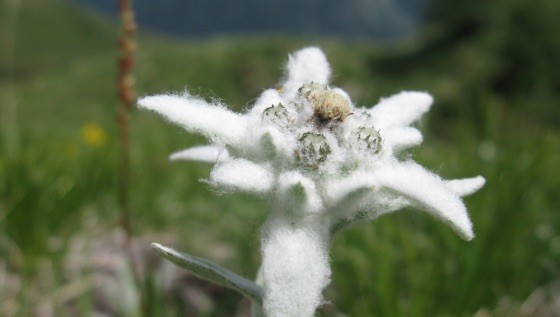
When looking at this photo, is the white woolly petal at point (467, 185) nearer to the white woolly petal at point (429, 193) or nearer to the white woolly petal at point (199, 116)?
the white woolly petal at point (429, 193)

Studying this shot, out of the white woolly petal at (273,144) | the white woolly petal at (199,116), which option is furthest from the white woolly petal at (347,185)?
the white woolly petal at (199,116)

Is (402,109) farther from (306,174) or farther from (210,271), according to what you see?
(210,271)

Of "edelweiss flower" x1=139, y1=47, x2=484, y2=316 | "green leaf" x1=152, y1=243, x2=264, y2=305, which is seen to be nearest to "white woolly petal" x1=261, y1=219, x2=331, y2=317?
"edelweiss flower" x1=139, y1=47, x2=484, y2=316

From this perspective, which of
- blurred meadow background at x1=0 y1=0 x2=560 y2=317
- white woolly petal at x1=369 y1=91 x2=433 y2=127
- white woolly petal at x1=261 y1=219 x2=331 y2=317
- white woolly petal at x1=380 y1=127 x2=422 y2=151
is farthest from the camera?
blurred meadow background at x1=0 y1=0 x2=560 y2=317

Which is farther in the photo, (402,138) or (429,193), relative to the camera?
(402,138)

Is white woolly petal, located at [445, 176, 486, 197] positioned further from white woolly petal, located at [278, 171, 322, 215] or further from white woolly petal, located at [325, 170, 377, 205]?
white woolly petal, located at [278, 171, 322, 215]

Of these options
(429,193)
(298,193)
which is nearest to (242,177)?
(298,193)

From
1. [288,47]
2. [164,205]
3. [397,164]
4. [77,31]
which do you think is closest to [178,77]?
[288,47]

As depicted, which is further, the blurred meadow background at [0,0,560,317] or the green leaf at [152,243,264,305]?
the blurred meadow background at [0,0,560,317]
